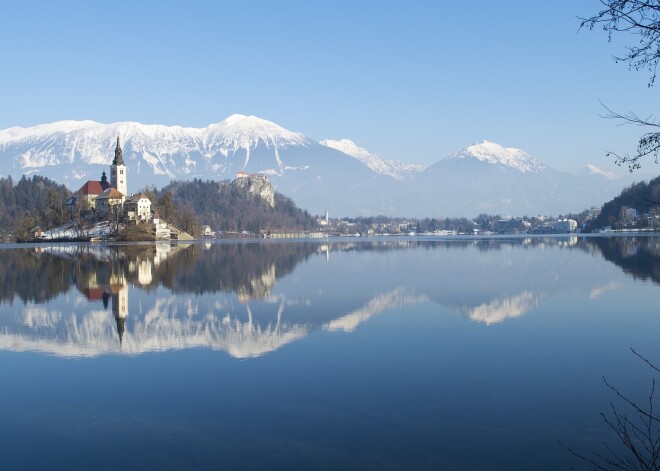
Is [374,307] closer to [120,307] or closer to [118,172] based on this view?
[120,307]

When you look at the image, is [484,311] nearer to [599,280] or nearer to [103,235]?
[599,280]

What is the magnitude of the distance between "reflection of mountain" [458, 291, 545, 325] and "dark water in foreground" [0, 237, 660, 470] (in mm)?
155

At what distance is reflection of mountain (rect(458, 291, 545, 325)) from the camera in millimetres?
24875

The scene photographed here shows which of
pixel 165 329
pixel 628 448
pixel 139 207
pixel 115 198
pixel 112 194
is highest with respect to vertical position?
pixel 112 194

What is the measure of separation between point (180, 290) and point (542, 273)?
81.8ft

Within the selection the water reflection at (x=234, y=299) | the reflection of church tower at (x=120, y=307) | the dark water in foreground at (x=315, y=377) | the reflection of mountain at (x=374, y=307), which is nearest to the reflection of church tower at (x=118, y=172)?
the water reflection at (x=234, y=299)

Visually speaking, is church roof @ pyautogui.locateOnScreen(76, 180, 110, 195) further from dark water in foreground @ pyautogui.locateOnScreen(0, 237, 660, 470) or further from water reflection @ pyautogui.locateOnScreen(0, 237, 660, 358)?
dark water in foreground @ pyautogui.locateOnScreen(0, 237, 660, 470)

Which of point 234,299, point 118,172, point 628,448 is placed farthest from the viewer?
point 118,172

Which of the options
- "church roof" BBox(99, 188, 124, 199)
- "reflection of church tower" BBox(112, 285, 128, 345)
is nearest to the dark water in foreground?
"reflection of church tower" BBox(112, 285, 128, 345)

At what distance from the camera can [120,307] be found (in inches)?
1103

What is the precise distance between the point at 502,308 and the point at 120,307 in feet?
52.6

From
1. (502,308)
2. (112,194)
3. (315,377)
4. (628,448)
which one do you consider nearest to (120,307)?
(315,377)

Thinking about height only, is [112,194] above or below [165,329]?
above

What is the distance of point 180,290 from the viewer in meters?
34.9
